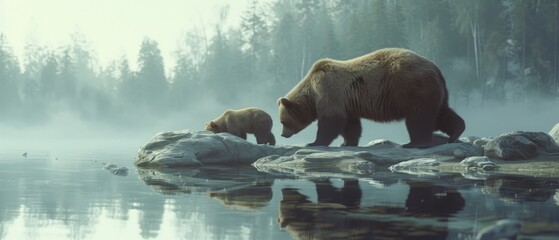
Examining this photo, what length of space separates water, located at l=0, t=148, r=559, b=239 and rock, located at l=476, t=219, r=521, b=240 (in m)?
0.30

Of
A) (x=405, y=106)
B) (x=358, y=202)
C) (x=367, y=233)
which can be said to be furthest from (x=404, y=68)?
(x=367, y=233)

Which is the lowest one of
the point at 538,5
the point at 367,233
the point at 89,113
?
the point at 367,233

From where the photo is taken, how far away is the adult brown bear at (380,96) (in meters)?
15.4

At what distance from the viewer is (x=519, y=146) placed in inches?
568

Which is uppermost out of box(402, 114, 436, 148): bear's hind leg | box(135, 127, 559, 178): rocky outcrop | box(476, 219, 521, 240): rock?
box(402, 114, 436, 148): bear's hind leg

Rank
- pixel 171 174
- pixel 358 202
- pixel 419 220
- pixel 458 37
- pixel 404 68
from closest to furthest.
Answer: pixel 419 220
pixel 358 202
pixel 171 174
pixel 404 68
pixel 458 37

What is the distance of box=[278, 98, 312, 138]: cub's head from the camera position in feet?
57.3

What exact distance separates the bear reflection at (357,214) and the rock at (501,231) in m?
0.52

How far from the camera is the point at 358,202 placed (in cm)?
829

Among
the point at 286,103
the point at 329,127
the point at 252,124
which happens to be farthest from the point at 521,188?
the point at 252,124

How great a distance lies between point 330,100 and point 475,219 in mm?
9574

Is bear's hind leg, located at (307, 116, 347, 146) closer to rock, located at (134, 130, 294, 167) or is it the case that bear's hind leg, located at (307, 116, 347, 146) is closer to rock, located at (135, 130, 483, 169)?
rock, located at (135, 130, 483, 169)

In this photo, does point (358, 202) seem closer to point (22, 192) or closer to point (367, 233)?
point (367, 233)


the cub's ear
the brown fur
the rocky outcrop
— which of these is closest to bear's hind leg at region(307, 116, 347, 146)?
the rocky outcrop
